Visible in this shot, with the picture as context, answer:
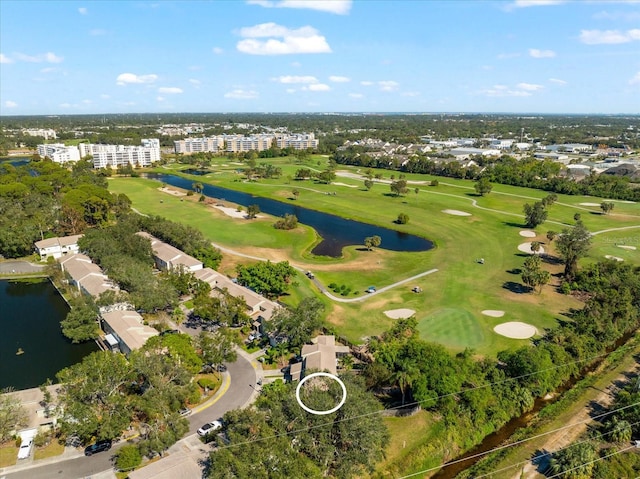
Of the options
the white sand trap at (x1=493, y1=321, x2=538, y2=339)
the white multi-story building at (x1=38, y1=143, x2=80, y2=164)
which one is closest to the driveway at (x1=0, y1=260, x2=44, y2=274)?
the white sand trap at (x1=493, y1=321, x2=538, y2=339)

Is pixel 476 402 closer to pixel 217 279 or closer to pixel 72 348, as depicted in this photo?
pixel 217 279

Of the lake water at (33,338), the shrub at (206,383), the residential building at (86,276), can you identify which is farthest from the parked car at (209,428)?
the residential building at (86,276)

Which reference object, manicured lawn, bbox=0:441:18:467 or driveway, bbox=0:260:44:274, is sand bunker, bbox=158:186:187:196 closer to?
driveway, bbox=0:260:44:274

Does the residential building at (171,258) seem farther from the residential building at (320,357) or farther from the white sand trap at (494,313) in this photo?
the white sand trap at (494,313)

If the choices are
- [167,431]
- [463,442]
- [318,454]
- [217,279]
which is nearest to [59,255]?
Answer: [217,279]

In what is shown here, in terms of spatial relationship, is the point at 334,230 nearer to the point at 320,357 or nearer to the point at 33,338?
the point at 320,357
